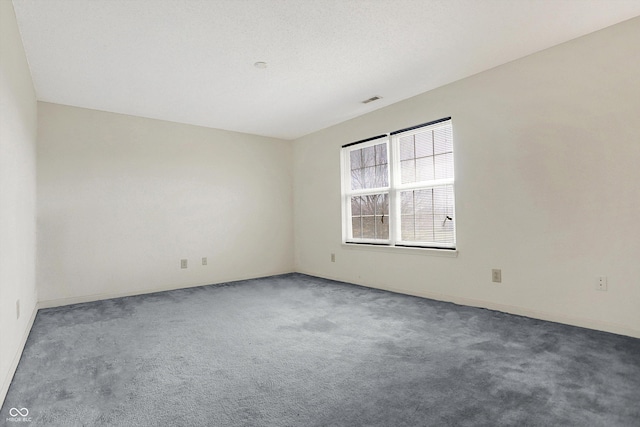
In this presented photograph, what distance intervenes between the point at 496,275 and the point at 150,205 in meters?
4.36

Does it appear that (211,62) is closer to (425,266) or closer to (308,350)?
(308,350)

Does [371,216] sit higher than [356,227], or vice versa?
[371,216]

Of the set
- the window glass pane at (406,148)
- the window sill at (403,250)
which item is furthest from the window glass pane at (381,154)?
the window sill at (403,250)

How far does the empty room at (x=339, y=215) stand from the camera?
6.22ft

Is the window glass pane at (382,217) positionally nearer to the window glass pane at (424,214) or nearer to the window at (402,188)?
the window at (402,188)

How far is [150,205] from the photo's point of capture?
4625 millimetres

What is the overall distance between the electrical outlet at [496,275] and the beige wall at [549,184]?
39mm

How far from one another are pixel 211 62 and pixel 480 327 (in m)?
3.32

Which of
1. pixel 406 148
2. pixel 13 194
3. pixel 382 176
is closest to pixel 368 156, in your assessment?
pixel 382 176

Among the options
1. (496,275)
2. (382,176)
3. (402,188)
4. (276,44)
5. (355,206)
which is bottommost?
(496,275)

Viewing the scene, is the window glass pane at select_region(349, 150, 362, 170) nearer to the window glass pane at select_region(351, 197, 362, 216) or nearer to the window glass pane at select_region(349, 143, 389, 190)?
the window glass pane at select_region(349, 143, 389, 190)

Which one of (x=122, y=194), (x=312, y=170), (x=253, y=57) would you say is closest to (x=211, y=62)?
(x=253, y=57)

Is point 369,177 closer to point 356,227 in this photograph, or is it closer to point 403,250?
point 356,227

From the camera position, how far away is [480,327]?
282cm
